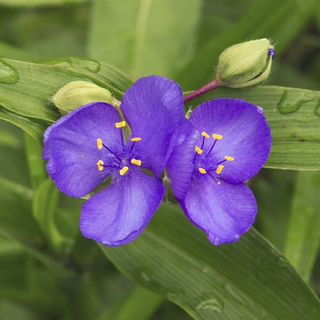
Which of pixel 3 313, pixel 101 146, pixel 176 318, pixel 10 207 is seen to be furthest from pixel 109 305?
pixel 101 146

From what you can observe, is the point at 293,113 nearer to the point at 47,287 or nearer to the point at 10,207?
the point at 10,207

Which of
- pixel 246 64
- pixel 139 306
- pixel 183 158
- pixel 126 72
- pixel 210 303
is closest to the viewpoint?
pixel 183 158

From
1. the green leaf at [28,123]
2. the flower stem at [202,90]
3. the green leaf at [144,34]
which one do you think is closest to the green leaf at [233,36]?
the green leaf at [144,34]

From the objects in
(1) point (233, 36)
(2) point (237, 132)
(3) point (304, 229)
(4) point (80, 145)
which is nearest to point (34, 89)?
(4) point (80, 145)

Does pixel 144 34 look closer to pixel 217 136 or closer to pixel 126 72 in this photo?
pixel 126 72

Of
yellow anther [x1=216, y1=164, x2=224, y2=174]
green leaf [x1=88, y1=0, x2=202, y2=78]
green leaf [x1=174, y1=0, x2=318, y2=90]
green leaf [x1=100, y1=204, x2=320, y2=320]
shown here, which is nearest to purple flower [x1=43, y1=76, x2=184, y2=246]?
yellow anther [x1=216, y1=164, x2=224, y2=174]
